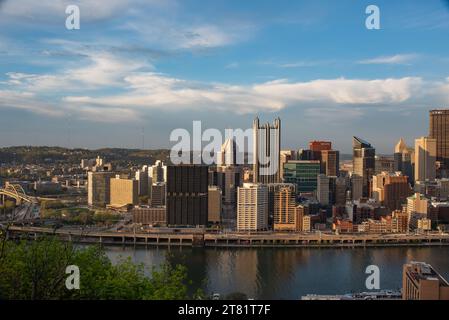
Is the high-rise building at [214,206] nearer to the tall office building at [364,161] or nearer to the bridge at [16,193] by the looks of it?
the bridge at [16,193]

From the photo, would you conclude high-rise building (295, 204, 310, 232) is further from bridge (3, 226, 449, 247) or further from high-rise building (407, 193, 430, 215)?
high-rise building (407, 193, 430, 215)

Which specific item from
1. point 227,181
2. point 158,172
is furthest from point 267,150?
point 158,172

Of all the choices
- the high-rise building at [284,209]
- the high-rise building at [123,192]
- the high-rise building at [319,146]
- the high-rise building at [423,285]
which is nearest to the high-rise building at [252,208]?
the high-rise building at [284,209]

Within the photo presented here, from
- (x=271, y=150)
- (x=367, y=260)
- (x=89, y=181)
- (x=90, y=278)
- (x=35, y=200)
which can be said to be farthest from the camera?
(x=271, y=150)

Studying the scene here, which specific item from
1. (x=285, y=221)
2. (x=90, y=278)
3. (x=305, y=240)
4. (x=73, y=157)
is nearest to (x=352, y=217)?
(x=285, y=221)

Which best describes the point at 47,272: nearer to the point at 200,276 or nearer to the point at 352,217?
the point at 200,276

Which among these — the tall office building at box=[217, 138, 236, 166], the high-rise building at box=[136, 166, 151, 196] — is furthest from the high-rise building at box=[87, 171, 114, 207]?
the tall office building at box=[217, 138, 236, 166]
